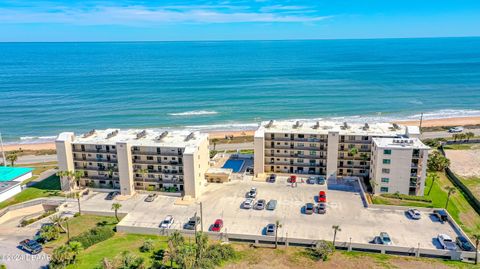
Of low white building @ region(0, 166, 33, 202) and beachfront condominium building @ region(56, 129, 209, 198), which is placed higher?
beachfront condominium building @ region(56, 129, 209, 198)

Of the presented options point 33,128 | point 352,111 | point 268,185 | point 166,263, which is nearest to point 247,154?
point 268,185

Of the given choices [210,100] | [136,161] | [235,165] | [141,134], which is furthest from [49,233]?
[210,100]

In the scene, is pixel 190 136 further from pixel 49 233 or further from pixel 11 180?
pixel 11 180

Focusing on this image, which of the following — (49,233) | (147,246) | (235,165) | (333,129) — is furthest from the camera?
(235,165)

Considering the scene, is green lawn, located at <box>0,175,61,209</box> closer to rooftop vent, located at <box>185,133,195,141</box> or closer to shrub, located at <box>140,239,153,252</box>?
rooftop vent, located at <box>185,133,195,141</box>

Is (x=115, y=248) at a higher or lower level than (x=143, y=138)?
lower

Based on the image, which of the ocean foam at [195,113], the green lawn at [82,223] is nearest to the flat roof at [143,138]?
the green lawn at [82,223]

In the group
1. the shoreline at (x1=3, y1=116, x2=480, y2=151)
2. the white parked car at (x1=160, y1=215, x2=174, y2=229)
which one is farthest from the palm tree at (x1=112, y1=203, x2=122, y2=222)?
the shoreline at (x1=3, y1=116, x2=480, y2=151)

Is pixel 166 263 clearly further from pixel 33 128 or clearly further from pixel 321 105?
pixel 321 105
